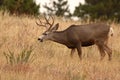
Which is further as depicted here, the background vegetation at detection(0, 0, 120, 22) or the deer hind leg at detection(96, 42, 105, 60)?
the background vegetation at detection(0, 0, 120, 22)

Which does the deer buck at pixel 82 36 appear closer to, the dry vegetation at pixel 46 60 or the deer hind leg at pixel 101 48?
the deer hind leg at pixel 101 48

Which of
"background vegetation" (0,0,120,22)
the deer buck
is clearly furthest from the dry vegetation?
"background vegetation" (0,0,120,22)

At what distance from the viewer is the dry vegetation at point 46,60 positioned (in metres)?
9.46

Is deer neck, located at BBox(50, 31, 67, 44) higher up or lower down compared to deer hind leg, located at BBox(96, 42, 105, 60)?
higher up

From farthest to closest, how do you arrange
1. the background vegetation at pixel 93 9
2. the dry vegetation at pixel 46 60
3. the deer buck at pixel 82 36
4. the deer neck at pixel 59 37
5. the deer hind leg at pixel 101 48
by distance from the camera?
the background vegetation at pixel 93 9 → the deer neck at pixel 59 37 → the deer hind leg at pixel 101 48 → the deer buck at pixel 82 36 → the dry vegetation at pixel 46 60

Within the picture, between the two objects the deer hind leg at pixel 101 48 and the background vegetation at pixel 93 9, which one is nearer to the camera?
the deer hind leg at pixel 101 48

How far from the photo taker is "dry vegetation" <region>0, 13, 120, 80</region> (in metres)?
9.46

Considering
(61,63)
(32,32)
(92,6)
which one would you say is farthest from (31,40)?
(92,6)

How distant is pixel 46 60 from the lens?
11.8m

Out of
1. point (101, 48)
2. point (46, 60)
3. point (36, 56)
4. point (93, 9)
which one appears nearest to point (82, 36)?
point (101, 48)

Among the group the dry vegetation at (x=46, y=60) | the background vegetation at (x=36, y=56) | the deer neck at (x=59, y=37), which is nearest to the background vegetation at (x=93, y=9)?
the background vegetation at (x=36, y=56)

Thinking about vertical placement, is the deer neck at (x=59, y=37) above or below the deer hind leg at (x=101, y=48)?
above

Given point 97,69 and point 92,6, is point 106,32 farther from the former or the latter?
point 92,6

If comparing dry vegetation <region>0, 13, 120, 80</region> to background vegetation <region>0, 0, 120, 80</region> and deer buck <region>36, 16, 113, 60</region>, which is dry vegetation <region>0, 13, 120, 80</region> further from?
deer buck <region>36, 16, 113, 60</region>
